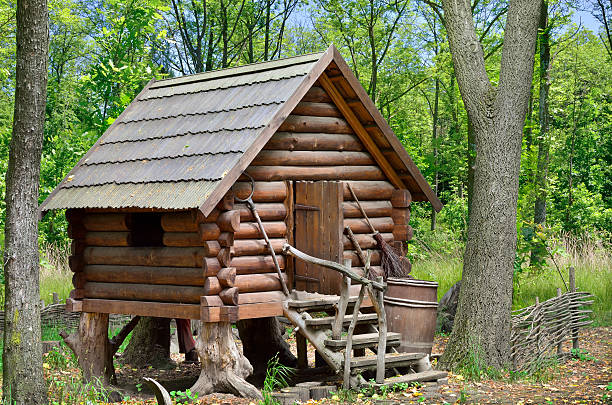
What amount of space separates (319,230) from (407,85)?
20939mm

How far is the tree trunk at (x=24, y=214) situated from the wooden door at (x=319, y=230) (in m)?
3.68

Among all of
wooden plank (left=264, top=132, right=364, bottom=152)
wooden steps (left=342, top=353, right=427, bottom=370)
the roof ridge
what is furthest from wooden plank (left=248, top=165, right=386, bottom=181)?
wooden steps (left=342, top=353, right=427, bottom=370)

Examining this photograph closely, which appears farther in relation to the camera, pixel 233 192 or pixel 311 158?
pixel 311 158

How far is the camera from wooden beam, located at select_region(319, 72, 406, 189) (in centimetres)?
1093

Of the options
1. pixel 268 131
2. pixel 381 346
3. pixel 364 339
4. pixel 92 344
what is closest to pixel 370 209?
pixel 364 339

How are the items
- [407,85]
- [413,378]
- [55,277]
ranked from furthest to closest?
[407,85] → [55,277] → [413,378]

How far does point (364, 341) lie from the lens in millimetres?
9664

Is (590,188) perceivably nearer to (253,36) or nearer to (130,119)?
(253,36)

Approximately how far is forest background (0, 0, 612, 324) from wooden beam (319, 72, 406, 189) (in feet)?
13.0

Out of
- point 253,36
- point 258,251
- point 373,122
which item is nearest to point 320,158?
point 373,122

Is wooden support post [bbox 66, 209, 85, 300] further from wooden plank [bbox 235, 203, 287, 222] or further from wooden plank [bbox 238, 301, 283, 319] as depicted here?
wooden plank [bbox 238, 301, 283, 319]

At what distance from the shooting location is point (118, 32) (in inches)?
674

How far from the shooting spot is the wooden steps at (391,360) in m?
9.27

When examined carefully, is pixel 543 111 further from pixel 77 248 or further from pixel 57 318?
pixel 57 318
